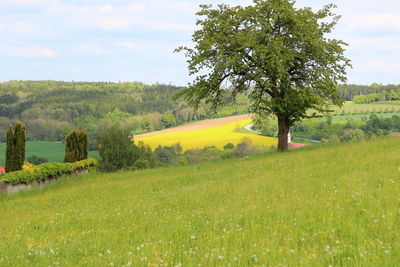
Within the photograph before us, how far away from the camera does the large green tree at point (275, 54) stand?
107 ft

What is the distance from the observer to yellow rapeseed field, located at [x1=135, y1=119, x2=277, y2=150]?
429 feet

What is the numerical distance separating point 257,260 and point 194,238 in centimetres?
235

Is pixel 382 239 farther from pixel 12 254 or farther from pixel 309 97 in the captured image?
pixel 309 97

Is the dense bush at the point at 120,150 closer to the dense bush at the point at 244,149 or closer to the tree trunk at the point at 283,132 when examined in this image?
the tree trunk at the point at 283,132

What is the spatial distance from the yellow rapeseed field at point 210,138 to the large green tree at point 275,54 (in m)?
90.6

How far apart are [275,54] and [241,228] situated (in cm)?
2422

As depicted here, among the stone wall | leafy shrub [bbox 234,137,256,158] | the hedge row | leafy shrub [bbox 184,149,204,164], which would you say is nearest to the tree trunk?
the hedge row

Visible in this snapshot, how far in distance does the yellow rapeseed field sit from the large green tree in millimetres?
90603

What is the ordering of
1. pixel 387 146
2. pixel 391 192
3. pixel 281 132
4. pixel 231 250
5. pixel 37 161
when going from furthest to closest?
pixel 37 161 < pixel 281 132 < pixel 387 146 < pixel 391 192 < pixel 231 250

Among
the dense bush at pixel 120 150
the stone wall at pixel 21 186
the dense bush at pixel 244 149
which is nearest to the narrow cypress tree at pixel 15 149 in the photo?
the stone wall at pixel 21 186

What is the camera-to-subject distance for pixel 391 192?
12234mm

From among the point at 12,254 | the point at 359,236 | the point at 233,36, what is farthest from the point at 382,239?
the point at 233,36

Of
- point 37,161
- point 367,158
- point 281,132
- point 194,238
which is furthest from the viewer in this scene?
point 37,161

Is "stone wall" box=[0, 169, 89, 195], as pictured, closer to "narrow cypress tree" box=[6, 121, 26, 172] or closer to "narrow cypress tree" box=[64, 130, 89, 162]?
"narrow cypress tree" box=[6, 121, 26, 172]
